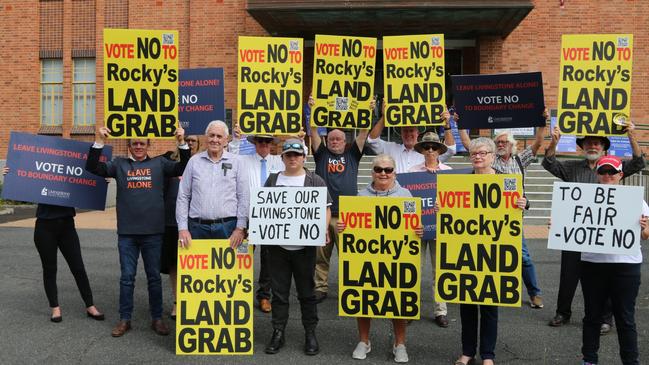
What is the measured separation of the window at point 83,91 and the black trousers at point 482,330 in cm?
1795

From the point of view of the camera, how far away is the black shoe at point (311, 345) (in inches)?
210

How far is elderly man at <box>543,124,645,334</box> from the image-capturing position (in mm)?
5407

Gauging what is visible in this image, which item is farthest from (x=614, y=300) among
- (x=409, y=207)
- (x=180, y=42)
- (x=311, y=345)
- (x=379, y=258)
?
(x=180, y=42)

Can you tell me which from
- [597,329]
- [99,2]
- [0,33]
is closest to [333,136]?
[597,329]

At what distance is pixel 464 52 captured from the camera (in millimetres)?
19594

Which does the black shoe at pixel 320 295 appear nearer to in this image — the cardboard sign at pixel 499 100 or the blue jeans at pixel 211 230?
the blue jeans at pixel 211 230

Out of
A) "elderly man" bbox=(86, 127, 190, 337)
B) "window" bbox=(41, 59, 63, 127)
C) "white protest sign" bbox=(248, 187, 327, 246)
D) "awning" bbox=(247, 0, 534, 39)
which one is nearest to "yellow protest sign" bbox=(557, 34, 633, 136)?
"white protest sign" bbox=(248, 187, 327, 246)

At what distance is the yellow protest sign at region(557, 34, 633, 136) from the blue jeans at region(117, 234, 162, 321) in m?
4.11

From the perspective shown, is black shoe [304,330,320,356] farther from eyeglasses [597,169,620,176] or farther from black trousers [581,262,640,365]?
eyeglasses [597,169,620,176]

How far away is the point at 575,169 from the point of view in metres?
5.73

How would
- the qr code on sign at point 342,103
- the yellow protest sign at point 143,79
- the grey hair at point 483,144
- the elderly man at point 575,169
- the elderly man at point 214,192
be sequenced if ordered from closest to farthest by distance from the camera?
the grey hair at point 483,144 → the elderly man at point 575,169 → the elderly man at point 214,192 → the yellow protest sign at point 143,79 → the qr code on sign at point 342,103

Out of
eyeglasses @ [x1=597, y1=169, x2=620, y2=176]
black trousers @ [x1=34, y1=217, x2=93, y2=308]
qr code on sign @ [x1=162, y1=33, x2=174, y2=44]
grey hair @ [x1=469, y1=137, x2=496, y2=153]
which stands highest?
qr code on sign @ [x1=162, y1=33, x2=174, y2=44]

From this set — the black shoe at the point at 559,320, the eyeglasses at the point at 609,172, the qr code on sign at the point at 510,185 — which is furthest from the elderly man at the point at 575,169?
the qr code on sign at the point at 510,185

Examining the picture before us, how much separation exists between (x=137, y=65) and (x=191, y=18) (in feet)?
46.0
